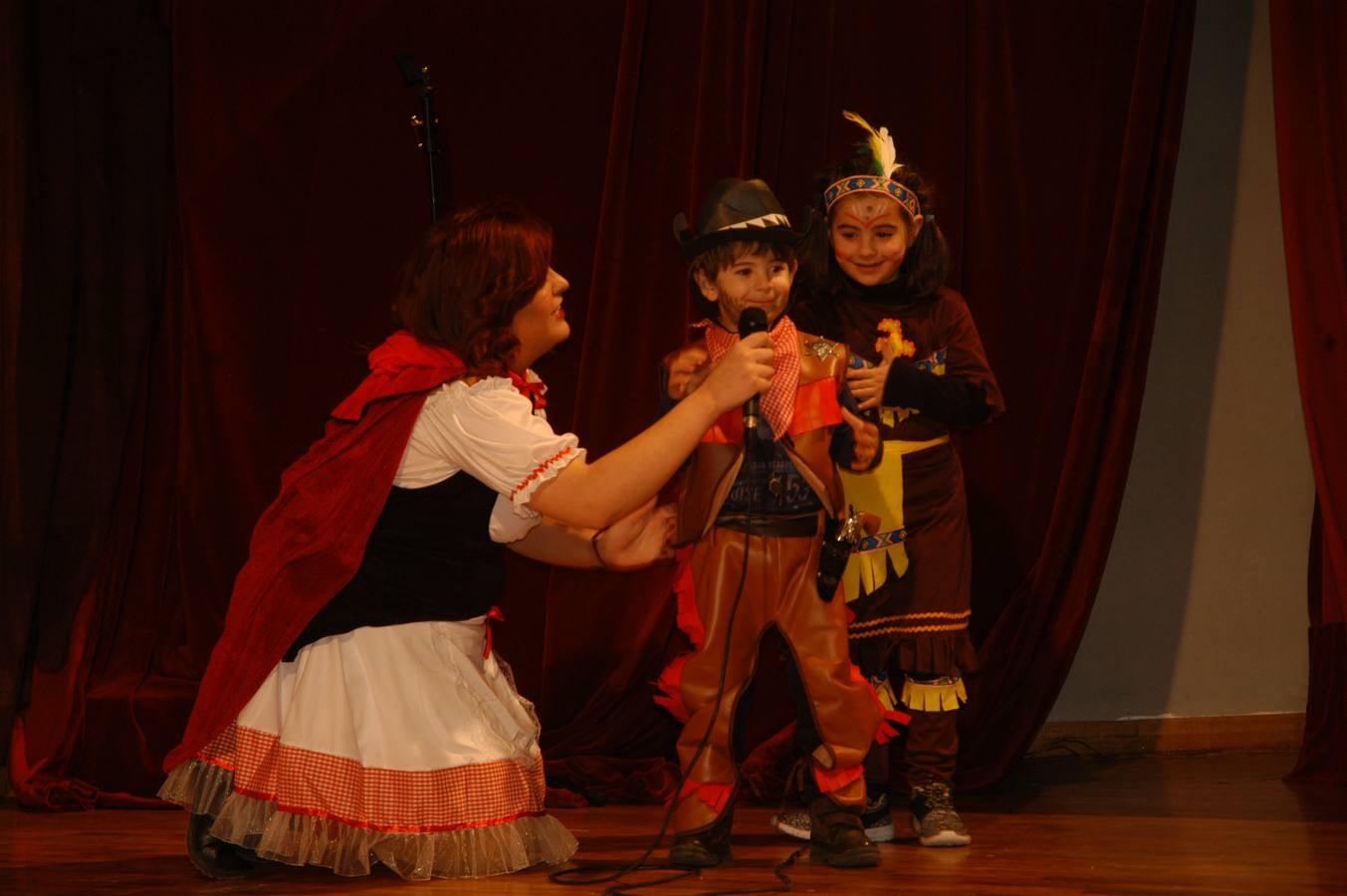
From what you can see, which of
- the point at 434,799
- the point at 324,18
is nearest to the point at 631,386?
the point at 324,18

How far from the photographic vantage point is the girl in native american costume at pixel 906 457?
2.79m

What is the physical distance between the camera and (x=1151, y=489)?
394cm

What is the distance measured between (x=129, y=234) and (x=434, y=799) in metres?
2.02

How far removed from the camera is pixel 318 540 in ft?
7.68

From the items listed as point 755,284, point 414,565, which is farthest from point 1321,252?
point 414,565

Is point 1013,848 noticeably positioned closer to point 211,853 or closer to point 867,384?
point 867,384

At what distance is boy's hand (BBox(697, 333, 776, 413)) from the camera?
2213 millimetres

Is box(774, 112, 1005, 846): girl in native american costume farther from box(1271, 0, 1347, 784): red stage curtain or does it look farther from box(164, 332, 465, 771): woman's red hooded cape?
box(1271, 0, 1347, 784): red stage curtain

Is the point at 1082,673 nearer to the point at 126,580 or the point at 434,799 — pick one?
the point at 434,799

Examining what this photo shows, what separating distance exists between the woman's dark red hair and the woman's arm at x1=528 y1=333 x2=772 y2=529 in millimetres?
275

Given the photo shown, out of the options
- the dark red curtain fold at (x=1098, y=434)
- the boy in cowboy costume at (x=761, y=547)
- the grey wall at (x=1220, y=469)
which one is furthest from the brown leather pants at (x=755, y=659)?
the grey wall at (x=1220, y=469)

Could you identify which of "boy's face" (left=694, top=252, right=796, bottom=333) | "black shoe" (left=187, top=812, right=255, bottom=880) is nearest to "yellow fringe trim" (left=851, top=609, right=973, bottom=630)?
"boy's face" (left=694, top=252, right=796, bottom=333)

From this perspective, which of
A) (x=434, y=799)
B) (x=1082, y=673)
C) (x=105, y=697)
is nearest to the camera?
(x=434, y=799)

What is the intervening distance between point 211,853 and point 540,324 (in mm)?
1025
